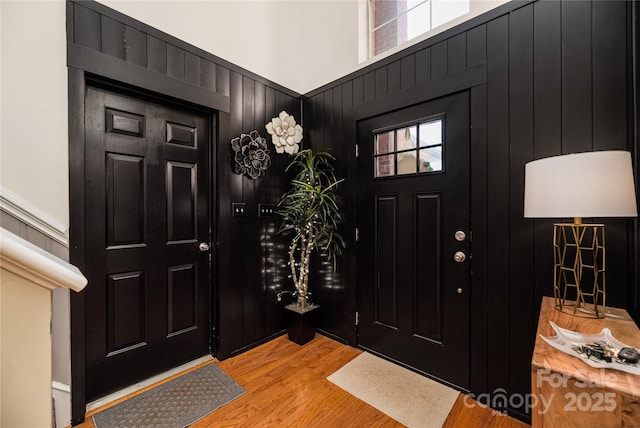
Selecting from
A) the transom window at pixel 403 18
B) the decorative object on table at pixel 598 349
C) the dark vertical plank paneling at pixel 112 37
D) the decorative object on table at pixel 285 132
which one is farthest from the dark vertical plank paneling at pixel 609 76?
the dark vertical plank paneling at pixel 112 37

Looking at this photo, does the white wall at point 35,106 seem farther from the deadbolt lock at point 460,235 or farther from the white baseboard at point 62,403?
the deadbolt lock at point 460,235

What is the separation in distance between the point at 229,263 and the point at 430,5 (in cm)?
260

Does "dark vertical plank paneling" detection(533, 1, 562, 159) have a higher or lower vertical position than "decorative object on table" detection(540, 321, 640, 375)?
higher

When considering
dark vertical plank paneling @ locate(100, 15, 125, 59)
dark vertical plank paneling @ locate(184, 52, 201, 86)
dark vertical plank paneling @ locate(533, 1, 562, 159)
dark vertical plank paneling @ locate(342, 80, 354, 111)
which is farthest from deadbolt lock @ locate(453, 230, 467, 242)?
dark vertical plank paneling @ locate(100, 15, 125, 59)

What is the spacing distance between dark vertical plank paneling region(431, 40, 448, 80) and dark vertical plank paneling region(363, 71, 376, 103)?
0.48 meters

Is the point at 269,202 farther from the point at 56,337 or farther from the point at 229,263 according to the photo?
the point at 56,337

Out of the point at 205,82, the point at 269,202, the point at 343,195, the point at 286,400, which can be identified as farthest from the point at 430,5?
the point at 286,400

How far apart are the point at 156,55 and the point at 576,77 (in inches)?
99.5

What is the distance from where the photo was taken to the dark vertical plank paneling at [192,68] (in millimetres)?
2047

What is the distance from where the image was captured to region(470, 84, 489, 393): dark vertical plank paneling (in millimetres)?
1756

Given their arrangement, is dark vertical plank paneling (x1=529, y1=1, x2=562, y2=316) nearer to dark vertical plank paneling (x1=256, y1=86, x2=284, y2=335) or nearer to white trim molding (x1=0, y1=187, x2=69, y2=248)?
dark vertical plank paneling (x1=256, y1=86, x2=284, y2=335)

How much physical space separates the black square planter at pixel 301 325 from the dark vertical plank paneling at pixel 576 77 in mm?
2162

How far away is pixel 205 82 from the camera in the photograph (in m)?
2.15

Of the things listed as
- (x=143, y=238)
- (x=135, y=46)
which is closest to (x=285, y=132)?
(x=135, y=46)
